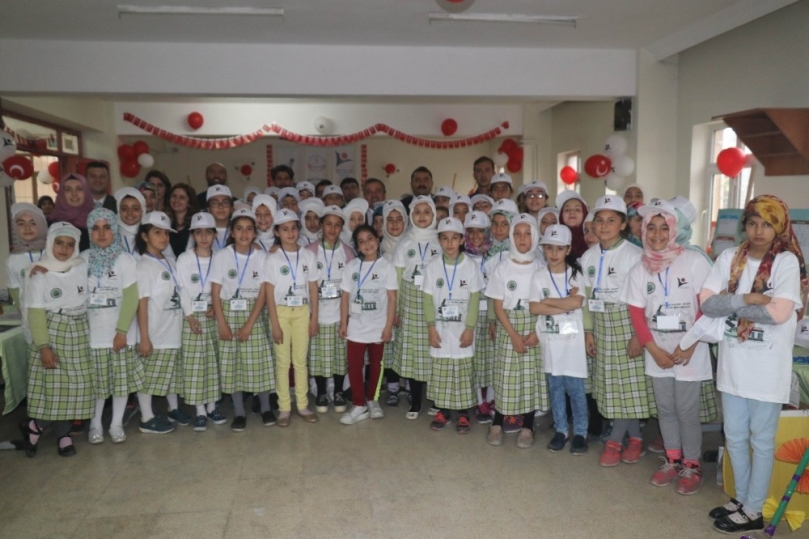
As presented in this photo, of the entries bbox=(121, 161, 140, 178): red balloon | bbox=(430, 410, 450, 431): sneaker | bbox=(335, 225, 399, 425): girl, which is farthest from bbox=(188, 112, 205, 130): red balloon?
bbox=(430, 410, 450, 431): sneaker

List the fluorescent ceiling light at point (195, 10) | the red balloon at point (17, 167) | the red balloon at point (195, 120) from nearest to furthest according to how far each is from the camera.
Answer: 1. the fluorescent ceiling light at point (195, 10)
2. the red balloon at point (17, 167)
3. the red balloon at point (195, 120)

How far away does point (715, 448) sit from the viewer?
3.48m

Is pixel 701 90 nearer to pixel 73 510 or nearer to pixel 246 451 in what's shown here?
pixel 246 451

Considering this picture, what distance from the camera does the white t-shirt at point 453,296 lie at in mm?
3684

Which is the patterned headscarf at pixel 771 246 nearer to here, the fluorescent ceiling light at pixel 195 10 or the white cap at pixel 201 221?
the white cap at pixel 201 221

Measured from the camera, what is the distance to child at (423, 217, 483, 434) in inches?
145

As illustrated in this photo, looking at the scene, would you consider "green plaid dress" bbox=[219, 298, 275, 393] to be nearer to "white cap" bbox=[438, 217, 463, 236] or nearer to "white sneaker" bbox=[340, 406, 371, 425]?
"white sneaker" bbox=[340, 406, 371, 425]

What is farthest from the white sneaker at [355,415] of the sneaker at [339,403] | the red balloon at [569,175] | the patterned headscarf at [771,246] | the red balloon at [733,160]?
A: the red balloon at [569,175]

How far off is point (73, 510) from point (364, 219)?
2512 mm

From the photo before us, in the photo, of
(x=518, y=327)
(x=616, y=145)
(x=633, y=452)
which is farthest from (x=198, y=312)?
(x=616, y=145)

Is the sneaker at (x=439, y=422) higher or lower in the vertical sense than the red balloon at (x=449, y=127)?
lower

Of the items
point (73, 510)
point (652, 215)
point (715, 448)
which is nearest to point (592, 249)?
point (652, 215)

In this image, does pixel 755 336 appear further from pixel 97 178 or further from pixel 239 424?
pixel 97 178

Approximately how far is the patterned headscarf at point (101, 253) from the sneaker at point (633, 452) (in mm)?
3132
